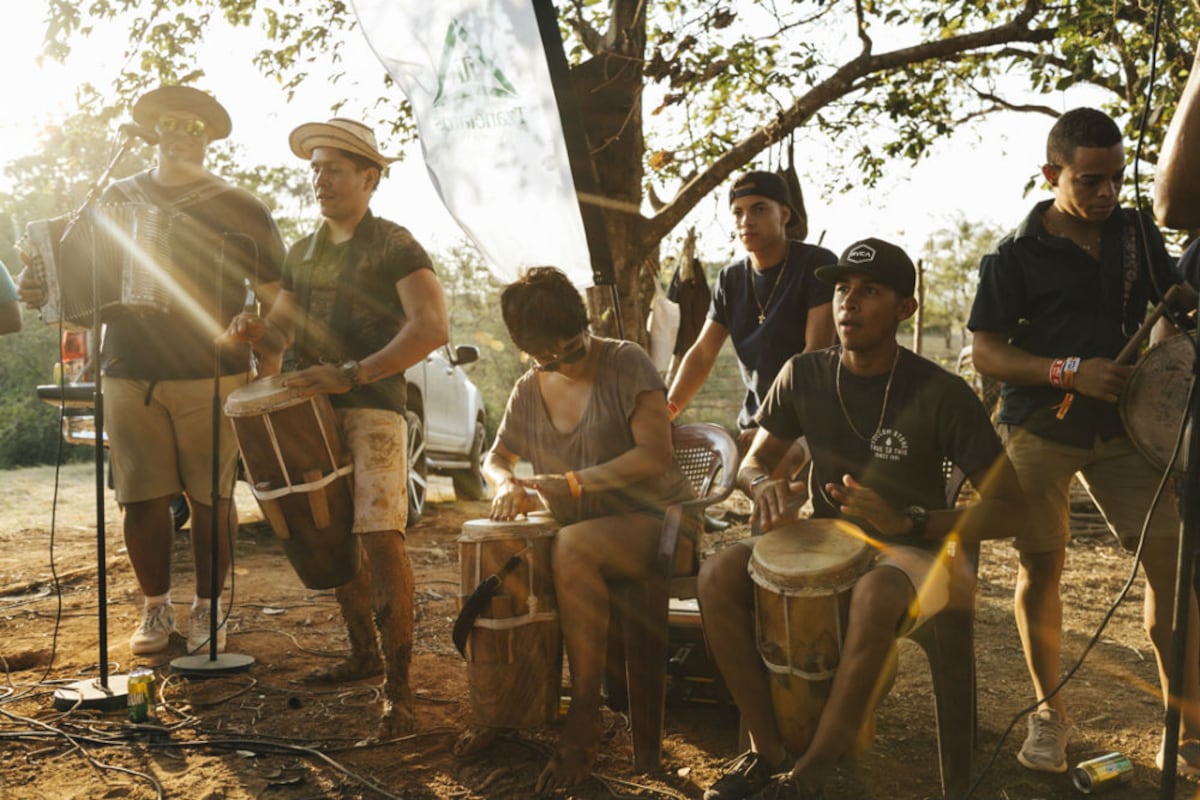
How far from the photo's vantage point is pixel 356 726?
12.5 ft

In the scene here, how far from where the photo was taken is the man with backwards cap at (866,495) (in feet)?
9.20

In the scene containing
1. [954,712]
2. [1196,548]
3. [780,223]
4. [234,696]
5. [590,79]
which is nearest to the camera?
[1196,548]

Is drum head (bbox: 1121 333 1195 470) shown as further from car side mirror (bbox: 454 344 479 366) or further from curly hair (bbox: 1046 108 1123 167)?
car side mirror (bbox: 454 344 479 366)

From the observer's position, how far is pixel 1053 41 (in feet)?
25.5

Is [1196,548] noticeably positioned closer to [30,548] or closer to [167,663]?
[167,663]

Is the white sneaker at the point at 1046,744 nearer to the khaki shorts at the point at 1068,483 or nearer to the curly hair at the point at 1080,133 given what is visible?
the khaki shorts at the point at 1068,483

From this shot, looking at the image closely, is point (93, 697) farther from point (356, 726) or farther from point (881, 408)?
point (881, 408)

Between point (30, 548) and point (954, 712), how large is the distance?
6.92 meters

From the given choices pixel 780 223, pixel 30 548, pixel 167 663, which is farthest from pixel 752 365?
pixel 30 548

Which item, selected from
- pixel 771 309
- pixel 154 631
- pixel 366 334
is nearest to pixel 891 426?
pixel 771 309

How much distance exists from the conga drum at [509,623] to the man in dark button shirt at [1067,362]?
1.59 m

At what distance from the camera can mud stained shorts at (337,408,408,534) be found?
3.82 meters

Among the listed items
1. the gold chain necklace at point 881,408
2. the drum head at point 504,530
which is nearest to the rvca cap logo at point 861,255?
the gold chain necklace at point 881,408

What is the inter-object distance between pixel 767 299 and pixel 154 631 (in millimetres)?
3172
